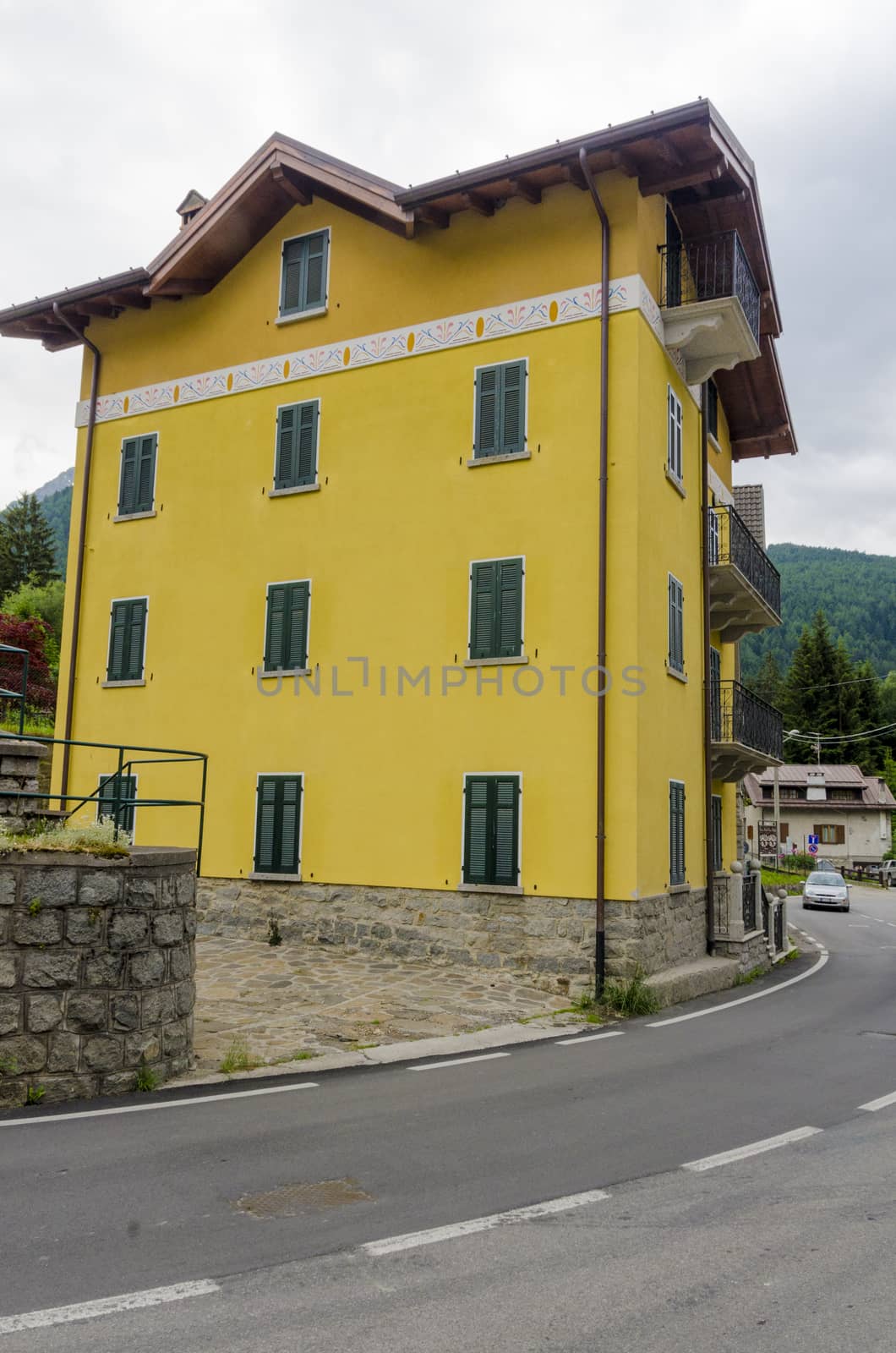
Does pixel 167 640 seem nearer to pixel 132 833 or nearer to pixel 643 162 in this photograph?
pixel 132 833

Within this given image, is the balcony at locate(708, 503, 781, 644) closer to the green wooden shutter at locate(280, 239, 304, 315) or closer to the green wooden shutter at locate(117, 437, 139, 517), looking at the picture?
the green wooden shutter at locate(280, 239, 304, 315)

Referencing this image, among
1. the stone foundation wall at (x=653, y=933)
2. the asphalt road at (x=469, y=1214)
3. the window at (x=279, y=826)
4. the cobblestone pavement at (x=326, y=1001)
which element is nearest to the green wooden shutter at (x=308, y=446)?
the window at (x=279, y=826)

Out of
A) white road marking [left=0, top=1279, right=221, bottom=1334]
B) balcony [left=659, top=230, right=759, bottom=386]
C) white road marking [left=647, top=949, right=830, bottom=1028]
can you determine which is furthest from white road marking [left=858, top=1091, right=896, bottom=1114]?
balcony [left=659, top=230, right=759, bottom=386]

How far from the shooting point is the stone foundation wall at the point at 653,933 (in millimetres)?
12969

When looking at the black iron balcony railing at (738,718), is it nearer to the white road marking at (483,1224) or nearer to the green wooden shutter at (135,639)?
the green wooden shutter at (135,639)

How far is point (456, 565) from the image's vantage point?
49.3ft

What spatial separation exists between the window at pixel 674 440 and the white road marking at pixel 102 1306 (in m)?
13.4

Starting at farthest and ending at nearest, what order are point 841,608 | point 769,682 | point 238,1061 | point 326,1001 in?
point 841,608
point 769,682
point 326,1001
point 238,1061

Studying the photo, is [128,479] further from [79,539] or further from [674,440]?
[674,440]

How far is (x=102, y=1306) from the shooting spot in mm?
4121

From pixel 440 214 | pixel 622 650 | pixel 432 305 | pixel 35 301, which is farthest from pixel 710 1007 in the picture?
pixel 35 301

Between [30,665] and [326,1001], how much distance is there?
22259 millimetres

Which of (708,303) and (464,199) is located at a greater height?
(464,199)

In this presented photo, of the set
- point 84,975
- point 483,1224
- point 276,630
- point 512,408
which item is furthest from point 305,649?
point 483,1224
